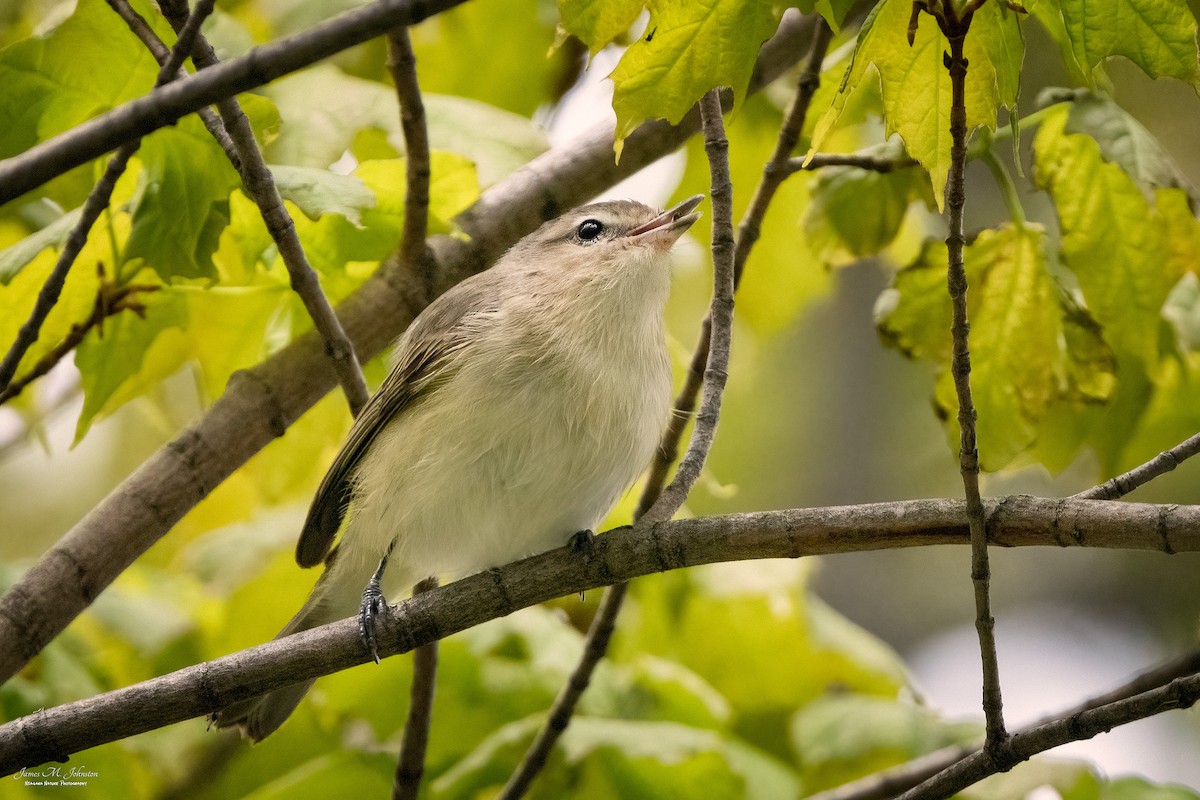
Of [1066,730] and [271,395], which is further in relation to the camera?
[271,395]

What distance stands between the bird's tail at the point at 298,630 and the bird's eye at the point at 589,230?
105 cm

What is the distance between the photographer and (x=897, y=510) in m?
1.79

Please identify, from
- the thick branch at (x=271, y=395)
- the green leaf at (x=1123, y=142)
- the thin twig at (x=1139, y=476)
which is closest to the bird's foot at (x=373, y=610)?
the thick branch at (x=271, y=395)

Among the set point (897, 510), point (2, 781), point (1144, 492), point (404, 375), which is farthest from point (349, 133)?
point (1144, 492)

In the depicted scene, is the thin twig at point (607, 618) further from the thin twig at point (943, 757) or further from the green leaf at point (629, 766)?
the thin twig at point (943, 757)

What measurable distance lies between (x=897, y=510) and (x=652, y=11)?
88 centimetres

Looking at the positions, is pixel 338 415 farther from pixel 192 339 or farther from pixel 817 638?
pixel 817 638

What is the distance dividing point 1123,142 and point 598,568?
139 cm

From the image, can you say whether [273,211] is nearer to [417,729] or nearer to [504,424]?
[504,424]

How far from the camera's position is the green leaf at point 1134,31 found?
Answer: 65.9 inches

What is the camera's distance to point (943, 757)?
2625 mm

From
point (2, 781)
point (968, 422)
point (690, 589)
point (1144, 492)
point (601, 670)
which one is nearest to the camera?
point (968, 422)

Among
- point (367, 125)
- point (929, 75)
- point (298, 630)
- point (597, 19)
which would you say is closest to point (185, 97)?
point (597, 19)

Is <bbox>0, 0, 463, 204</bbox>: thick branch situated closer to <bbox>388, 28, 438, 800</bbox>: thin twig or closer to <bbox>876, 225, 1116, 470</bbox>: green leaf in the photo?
<bbox>388, 28, 438, 800</bbox>: thin twig
